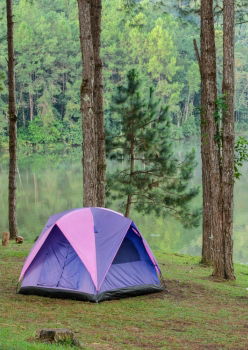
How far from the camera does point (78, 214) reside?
8.71 m

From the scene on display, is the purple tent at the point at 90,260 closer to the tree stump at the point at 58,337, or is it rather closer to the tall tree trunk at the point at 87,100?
the tall tree trunk at the point at 87,100

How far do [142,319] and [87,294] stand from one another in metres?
1.06

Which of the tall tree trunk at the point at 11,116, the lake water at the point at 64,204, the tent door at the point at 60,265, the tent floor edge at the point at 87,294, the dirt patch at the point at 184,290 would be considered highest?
the tall tree trunk at the point at 11,116

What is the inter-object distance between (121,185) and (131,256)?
8.95 m

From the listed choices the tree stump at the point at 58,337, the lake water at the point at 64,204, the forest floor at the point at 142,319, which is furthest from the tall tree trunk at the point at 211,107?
the lake water at the point at 64,204

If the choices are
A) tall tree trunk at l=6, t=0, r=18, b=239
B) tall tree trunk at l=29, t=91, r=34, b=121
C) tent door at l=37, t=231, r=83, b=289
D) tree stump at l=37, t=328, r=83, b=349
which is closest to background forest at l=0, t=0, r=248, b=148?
tall tree trunk at l=29, t=91, r=34, b=121

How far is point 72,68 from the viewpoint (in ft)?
220

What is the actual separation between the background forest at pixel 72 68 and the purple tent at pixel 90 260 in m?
47.2

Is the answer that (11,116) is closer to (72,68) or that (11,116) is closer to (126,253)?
(126,253)

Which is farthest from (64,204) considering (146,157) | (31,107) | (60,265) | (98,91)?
(31,107)

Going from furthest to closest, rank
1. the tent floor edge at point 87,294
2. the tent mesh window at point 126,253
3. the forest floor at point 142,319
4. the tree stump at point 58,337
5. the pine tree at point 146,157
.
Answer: the pine tree at point 146,157 → the tent mesh window at point 126,253 → the tent floor edge at point 87,294 → the forest floor at point 142,319 → the tree stump at point 58,337

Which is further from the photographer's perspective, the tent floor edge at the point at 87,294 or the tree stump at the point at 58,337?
the tent floor edge at the point at 87,294

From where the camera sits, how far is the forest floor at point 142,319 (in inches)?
237

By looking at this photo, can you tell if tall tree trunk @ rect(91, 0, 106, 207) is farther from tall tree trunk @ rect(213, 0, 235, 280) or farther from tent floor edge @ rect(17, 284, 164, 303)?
tent floor edge @ rect(17, 284, 164, 303)
